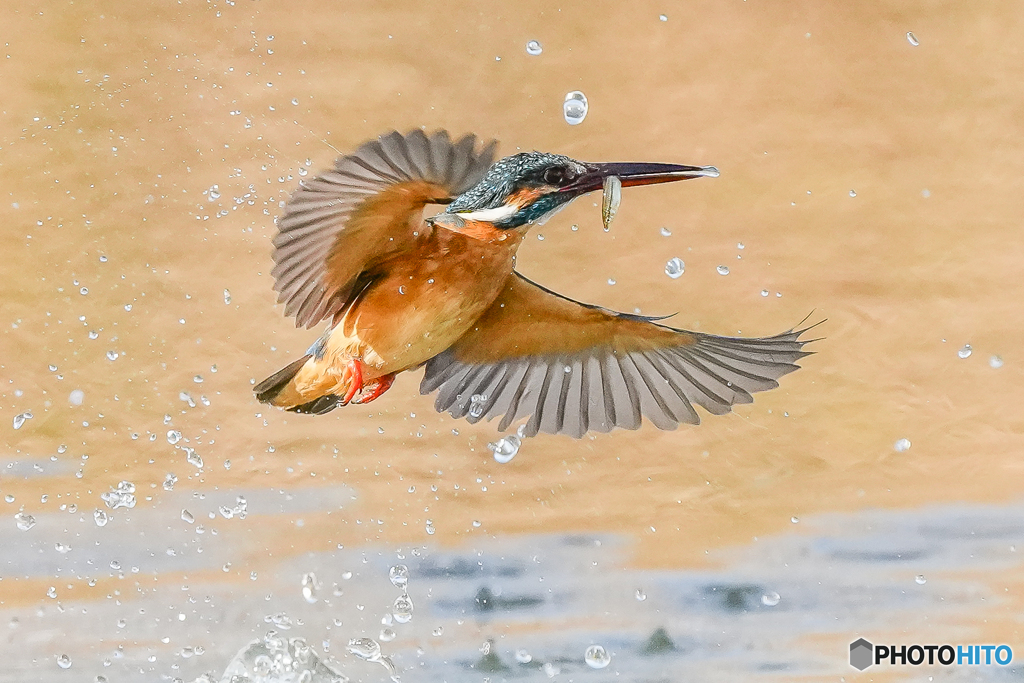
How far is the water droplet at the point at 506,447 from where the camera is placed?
1.20m

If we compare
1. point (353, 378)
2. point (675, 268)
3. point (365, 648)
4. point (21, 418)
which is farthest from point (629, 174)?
point (21, 418)

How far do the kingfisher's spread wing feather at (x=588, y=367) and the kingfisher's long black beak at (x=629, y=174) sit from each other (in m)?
0.11

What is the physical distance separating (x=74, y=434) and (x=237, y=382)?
0.78ft

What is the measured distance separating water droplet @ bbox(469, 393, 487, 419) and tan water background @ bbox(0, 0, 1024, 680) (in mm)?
157

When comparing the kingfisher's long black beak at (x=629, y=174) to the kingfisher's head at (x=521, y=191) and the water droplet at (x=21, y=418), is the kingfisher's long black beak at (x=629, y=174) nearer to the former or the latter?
the kingfisher's head at (x=521, y=191)

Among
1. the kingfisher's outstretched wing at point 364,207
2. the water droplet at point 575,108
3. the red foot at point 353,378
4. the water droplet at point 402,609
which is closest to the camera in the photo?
the kingfisher's outstretched wing at point 364,207

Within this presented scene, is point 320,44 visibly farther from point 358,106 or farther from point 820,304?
point 820,304

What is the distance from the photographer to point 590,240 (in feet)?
3.77

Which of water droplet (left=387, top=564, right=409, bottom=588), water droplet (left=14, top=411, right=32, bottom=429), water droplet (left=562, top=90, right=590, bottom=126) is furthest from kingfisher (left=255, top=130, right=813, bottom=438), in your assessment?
water droplet (left=14, top=411, right=32, bottom=429)

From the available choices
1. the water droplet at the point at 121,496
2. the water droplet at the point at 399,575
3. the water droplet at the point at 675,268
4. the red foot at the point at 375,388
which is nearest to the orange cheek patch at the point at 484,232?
the red foot at the point at 375,388

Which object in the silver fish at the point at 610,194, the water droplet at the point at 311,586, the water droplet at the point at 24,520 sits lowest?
the water droplet at the point at 311,586

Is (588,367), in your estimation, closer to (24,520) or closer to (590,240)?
(590,240)

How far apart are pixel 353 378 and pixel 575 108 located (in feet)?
1.42

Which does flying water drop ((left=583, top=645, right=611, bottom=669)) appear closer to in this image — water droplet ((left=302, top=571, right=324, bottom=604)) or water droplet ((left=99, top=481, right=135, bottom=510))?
water droplet ((left=302, top=571, right=324, bottom=604))
